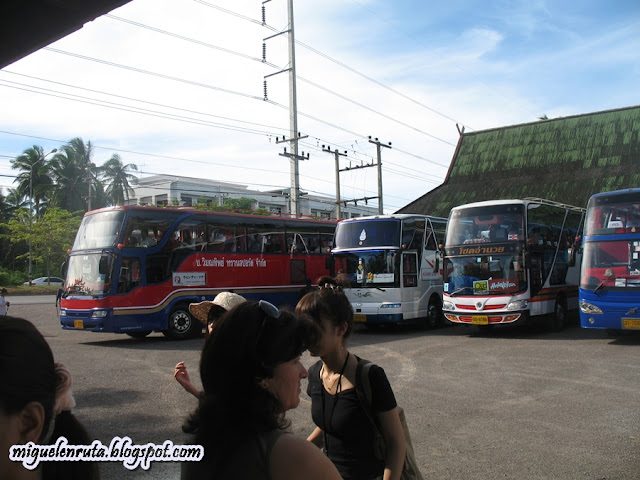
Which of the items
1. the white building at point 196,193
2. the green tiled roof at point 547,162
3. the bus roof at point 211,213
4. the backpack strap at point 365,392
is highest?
the white building at point 196,193

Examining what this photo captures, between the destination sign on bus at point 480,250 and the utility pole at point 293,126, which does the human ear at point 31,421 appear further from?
the utility pole at point 293,126

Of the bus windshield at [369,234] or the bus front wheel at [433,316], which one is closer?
the bus windshield at [369,234]

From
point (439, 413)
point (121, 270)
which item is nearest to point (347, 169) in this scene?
point (121, 270)

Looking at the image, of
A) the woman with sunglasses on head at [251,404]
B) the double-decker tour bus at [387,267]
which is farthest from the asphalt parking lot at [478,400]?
the woman with sunglasses on head at [251,404]

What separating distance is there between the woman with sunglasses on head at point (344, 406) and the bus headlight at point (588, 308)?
11249 mm

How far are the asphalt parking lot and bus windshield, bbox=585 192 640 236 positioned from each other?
256 cm

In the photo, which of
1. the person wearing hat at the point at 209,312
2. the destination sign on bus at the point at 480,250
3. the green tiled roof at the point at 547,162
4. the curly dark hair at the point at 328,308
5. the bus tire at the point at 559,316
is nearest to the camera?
the person wearing hat at the point at 209,312

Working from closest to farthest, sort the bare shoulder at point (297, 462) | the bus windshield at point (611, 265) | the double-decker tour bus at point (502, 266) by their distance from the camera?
the bare shoulder at point (297, 462)
the bus windshield at point (611, 265)
the double-decker tour bus at point (502, 266)

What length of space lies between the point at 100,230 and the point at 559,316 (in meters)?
12.8

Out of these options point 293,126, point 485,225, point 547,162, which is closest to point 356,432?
point 485,225

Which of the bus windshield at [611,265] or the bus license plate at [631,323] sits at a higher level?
the bus windshield at [611,265]

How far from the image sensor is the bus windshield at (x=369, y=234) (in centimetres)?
1722

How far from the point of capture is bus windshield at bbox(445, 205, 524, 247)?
15.2 m

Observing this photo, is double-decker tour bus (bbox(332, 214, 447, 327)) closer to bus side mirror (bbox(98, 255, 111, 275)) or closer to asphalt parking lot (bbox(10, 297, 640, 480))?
asphalt parking lot (bbox(10, 297, 640, 480))
